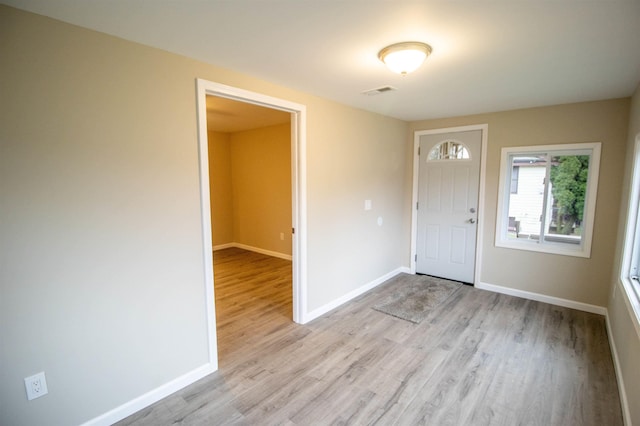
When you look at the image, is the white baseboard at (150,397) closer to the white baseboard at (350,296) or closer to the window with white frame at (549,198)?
the white baseboard at (350,296)

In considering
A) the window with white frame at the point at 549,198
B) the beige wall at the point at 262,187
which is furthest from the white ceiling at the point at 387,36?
the beige wall at the point at 262,187

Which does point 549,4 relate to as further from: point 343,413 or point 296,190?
point 343,413

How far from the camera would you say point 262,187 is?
19.4 ft

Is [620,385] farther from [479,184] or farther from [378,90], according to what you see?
[378,90]

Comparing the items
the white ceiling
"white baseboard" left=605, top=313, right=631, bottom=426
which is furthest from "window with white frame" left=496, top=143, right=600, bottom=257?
"white baseboard" left=605, top=313, right=631, bottom=426

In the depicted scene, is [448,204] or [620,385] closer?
[620,385]

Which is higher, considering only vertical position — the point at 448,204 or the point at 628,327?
the point at 448,204

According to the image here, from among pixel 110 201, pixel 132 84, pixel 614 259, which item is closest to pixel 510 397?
pixel 614 259

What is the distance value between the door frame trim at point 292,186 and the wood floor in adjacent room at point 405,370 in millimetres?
Answer: 366

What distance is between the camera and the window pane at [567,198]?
349cm

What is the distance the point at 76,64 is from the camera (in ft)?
5.49

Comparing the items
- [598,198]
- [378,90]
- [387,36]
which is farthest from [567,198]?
[387,36]

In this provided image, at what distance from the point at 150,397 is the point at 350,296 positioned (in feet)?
7.70

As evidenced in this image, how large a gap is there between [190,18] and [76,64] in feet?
2.28
